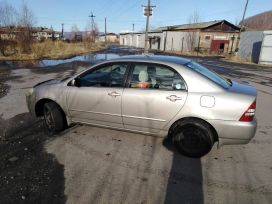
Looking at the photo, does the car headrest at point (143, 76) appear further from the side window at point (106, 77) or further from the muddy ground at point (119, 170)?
the muddy ground at point (119, 170)

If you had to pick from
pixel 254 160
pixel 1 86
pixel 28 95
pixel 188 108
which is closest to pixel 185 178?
pixel 188 108

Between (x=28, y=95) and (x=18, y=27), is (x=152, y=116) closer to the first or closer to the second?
(x=28, y=95)

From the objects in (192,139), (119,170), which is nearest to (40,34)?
(119,170)

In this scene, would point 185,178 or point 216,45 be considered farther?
point 216,45

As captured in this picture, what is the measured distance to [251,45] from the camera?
26.2m

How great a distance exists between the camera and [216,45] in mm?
41000

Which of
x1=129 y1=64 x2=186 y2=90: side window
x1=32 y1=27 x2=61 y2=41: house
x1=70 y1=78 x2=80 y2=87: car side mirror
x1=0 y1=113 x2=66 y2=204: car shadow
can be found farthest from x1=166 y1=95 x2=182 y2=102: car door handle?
x1=32 y1=27 x2=61 y2=41: house

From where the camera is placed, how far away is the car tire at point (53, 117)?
4477 millimetres

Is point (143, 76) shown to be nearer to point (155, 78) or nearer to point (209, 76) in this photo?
point (155, 78)

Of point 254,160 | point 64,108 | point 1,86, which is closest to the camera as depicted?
point 254,160

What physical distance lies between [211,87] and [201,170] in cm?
128

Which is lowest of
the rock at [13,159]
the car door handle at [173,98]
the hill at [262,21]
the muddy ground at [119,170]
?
the rock at [13,159]

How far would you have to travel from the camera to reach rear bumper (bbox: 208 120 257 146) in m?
3.37

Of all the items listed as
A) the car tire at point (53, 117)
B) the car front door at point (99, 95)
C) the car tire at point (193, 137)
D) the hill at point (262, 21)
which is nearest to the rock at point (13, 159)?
the car tire at point (53, 117)
